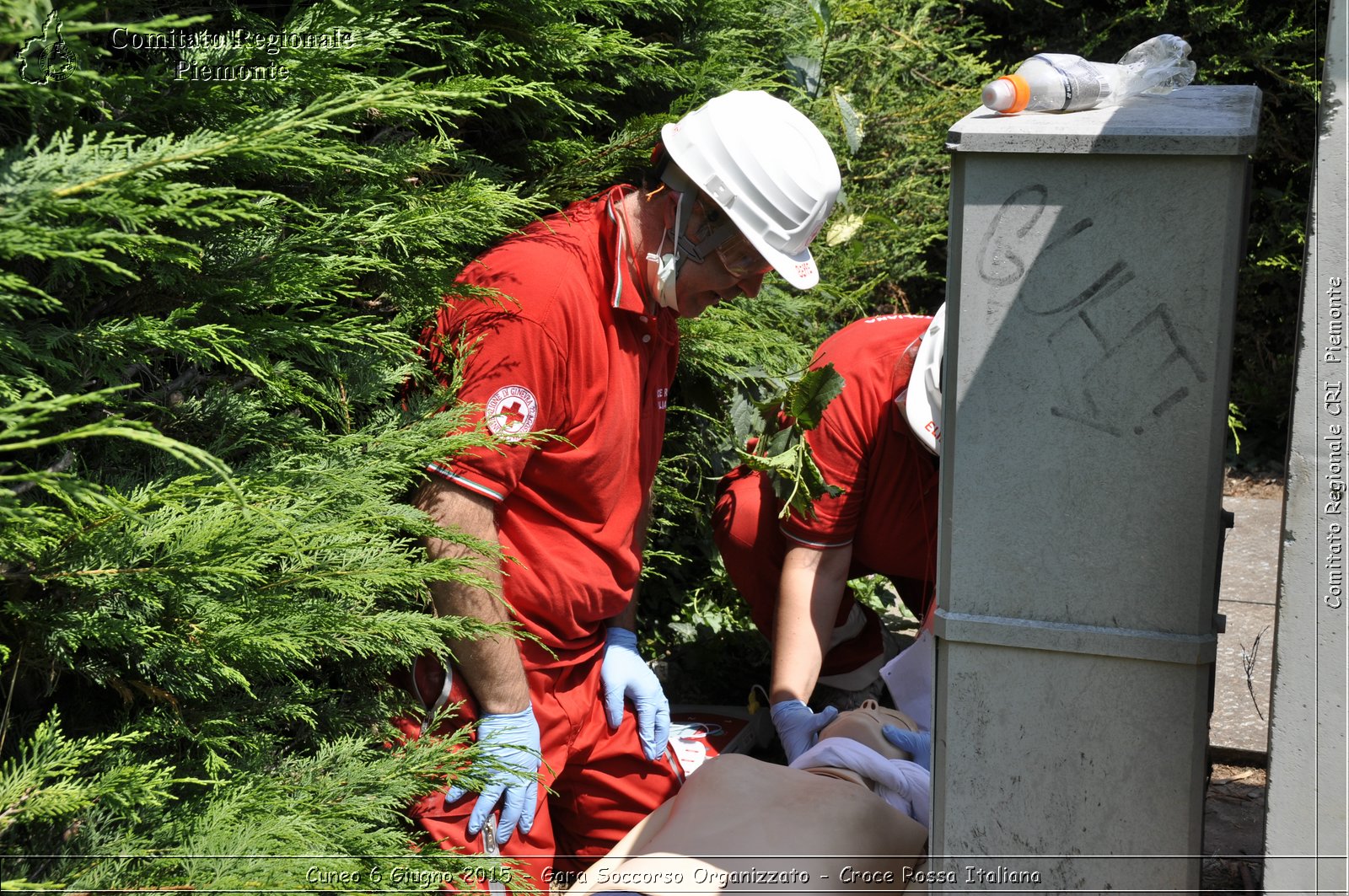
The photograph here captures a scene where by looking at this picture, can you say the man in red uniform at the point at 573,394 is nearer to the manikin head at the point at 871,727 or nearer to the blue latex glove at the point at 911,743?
the manikin head at the point at 871,727

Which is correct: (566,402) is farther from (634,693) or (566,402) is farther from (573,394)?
(634,693)

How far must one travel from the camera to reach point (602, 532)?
108 inches

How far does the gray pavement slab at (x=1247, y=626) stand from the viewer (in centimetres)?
371

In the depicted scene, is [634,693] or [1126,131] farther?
[634,693]

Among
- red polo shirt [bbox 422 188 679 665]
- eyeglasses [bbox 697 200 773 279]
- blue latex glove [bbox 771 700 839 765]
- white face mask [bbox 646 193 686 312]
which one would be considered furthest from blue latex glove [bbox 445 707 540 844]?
eyeglasses [bbox 697 200 773 279]

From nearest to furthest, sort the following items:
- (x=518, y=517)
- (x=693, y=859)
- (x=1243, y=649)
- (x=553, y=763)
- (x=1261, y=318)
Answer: (x=693, y=859) < (x=518, y=517) < (x=553, y=763) < (x=1243, y=649) < (x=1261, y=318)

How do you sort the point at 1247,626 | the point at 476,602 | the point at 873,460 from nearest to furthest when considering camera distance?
the point at 476,602 < the point at 873,460 < the point at 1247,626

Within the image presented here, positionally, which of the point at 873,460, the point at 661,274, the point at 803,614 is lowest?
the point at 803,614

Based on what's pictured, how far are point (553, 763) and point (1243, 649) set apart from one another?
294 cm

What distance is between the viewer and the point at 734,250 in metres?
2.68

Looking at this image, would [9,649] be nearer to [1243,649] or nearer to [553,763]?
[553,763]

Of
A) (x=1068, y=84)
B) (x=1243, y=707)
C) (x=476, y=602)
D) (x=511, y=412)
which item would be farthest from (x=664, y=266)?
(x=1243, y=707)

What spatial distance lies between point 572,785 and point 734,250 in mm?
1525

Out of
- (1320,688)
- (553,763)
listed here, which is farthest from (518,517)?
(1320,688)
